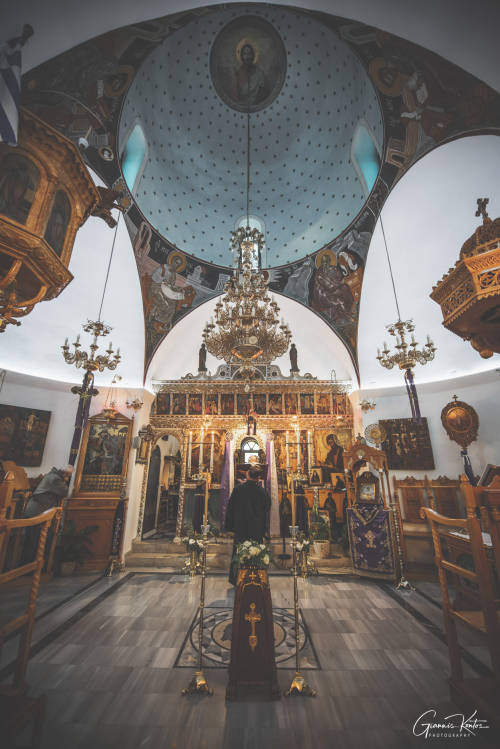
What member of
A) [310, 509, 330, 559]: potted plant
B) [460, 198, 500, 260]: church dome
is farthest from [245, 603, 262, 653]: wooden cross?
[310, 509, 330, 559]: potted plant

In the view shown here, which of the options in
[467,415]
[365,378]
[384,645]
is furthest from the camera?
[365,378]

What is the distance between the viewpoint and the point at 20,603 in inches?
237

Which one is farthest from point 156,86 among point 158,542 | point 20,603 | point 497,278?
point 158,542

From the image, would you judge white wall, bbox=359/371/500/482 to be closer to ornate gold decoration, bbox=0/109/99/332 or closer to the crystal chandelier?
the crystal chandelier

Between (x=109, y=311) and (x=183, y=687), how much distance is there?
9.86 metres

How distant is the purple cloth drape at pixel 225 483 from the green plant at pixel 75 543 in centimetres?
405

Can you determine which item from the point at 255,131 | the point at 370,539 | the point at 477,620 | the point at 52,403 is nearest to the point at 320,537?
the point at 370,539

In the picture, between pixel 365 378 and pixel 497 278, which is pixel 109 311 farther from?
pixel 497 278

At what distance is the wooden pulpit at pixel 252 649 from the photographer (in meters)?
3.30

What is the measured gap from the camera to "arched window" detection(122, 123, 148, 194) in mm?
7702

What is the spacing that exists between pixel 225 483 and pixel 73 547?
192 inches

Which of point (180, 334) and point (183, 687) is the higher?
point (180, 334)

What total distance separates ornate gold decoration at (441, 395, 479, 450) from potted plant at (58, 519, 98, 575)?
11519 millimetres

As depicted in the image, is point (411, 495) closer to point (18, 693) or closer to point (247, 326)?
point (247, 326)
